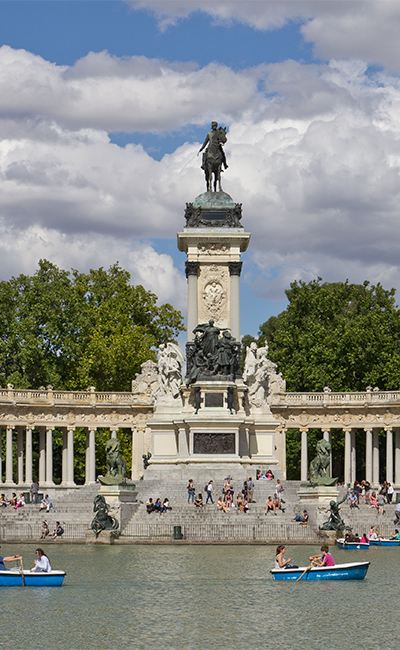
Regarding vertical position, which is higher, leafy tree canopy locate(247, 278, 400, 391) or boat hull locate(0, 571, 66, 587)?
leafy tree canopy locate(247, 278, 400, 391)

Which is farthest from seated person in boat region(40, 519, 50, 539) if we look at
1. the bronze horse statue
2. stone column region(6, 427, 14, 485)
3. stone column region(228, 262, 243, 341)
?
stone column region(6, 427, 14, 485)

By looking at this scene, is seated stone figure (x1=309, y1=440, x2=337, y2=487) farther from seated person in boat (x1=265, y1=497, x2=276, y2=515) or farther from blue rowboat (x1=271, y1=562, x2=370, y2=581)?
blue rowboat (x1=271, y1=562, x2=370, y2=581)

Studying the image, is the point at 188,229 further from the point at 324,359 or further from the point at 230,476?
the point at 324,359

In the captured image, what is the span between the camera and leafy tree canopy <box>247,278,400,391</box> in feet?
255

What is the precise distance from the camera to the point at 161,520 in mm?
44031

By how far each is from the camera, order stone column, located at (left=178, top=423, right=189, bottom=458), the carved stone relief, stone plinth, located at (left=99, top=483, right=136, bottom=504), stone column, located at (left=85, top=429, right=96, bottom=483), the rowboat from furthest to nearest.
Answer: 1. stone column, located at (left=85, top=429, right=96, bottom=483)
2. the carved stone relief
3. stone column, located at (left=178, top=423, right=189, bottom=458)
4. stone plinth, located at (left=99, top=483, right=136, bottom=504)
5. the rowboat

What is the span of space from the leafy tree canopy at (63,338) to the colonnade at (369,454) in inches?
576

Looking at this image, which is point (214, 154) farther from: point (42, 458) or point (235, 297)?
point (42, 458)

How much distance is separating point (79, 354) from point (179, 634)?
5931cm

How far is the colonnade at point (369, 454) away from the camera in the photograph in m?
71.4

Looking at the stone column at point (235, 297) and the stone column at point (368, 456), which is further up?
the stone column at point (235, 297)

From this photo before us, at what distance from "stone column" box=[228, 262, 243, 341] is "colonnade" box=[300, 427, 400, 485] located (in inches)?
581

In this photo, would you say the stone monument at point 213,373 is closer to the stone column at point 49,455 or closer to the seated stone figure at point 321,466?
the seated stone figure at point 321,466

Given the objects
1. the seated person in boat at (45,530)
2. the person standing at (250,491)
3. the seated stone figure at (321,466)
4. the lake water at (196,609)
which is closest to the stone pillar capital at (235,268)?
the person standing at (250,491)
